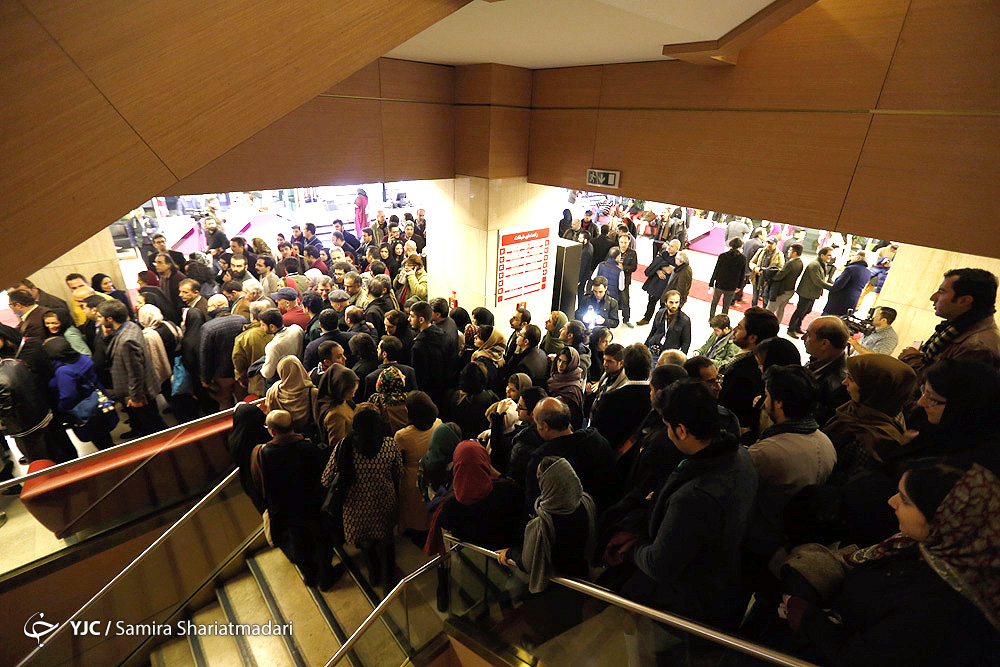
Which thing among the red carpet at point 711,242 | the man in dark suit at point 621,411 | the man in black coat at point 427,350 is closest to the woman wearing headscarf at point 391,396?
the man in black coat at point 427,350

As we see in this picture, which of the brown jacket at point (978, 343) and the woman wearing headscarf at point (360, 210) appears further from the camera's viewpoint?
the woman wearing headscarf at point (360, 210)

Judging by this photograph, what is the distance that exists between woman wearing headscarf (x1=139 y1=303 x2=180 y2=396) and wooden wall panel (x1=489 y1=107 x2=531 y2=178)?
399 cm

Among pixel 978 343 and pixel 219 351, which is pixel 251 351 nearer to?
pixel 219 351

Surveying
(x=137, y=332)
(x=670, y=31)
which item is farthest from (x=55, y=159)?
(x=137, y=332)

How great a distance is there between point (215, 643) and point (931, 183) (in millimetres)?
6830

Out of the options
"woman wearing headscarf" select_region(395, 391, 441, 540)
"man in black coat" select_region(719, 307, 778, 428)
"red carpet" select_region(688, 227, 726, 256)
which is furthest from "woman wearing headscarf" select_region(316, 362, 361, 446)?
"red carpet" select_region(688, 227, 726, 256)

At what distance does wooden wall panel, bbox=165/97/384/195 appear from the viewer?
433cm

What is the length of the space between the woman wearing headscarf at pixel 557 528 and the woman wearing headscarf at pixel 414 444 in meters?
1.04

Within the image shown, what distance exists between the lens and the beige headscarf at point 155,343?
4562 mm

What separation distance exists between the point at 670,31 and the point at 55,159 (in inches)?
136

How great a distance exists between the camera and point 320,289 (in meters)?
5.67

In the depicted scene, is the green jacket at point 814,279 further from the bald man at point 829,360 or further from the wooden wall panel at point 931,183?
the bald man at point 829,360

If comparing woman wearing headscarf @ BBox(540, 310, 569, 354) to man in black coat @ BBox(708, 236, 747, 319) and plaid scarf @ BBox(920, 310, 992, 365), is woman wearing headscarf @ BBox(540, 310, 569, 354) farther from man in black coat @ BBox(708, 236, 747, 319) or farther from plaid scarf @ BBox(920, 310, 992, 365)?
man in black coat @ BBox(708, 236, 747, 319)

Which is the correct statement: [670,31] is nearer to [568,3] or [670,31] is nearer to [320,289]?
[568,3]
